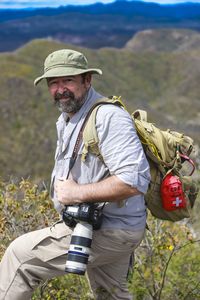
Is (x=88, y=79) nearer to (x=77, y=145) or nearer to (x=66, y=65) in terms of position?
(x=66, y=65)

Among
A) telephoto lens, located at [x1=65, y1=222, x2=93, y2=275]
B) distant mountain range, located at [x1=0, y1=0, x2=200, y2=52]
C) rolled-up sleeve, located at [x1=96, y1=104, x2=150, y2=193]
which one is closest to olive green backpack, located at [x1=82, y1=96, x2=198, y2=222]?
rolled-up sleeve, located at [x1=96, y1=104, x2=150, y2=193]

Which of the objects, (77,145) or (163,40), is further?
(163,40)

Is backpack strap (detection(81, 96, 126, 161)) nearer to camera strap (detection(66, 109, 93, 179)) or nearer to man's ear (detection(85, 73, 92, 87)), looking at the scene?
camera strap (detection(66, 109, 93, 179))

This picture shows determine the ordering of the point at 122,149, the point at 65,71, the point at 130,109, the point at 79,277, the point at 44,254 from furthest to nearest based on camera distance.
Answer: the point at 130,109, the point at 79,277, the point at 44,254, the point at 65,71, the point at 122,149

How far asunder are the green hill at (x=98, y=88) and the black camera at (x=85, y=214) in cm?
2953

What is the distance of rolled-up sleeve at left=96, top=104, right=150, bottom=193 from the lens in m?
2.52

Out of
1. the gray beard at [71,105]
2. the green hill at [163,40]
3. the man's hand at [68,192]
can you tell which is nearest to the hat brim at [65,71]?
the gray beard at [71,105]

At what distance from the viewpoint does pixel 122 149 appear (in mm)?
2525

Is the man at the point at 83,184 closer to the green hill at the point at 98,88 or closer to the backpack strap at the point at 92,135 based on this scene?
the backpack strap at the point at 92,135

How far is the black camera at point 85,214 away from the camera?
2.62m

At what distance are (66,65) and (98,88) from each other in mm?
80757

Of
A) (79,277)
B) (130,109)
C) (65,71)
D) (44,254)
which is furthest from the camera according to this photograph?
(130,109)

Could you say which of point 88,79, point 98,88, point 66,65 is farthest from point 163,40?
point 66,65

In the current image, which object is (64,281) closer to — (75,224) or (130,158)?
(75,224)
